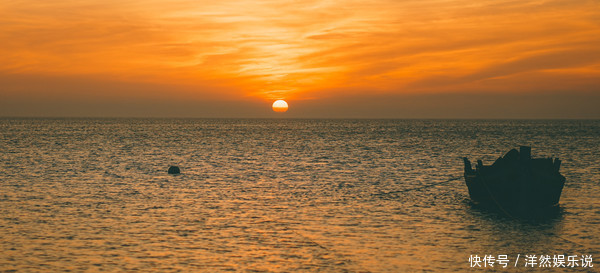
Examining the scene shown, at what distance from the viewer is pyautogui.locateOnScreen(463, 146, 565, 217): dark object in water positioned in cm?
2847

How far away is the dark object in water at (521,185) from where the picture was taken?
2847 cm

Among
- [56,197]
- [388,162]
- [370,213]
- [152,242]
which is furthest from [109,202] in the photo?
[388,162]

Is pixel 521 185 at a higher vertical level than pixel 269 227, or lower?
higher

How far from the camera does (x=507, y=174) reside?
96.6 ft

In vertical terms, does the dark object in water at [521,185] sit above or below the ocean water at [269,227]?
above

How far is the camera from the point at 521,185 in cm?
2888

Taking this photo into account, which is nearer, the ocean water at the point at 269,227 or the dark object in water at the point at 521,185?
the ocean water at the point at 269,227

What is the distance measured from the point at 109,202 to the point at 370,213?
14.9 m

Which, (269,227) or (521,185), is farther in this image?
(521,185)

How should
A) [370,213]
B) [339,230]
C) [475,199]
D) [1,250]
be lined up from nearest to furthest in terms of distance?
[1,250] < [339,230] < [370,213] < [475,199]

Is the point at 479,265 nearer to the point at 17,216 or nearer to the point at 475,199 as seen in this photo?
the point at 475,199

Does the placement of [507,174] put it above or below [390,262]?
above

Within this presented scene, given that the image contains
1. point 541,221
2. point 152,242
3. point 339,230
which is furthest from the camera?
point 541,221

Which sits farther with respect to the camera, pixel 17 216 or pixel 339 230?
pixel 17 216
